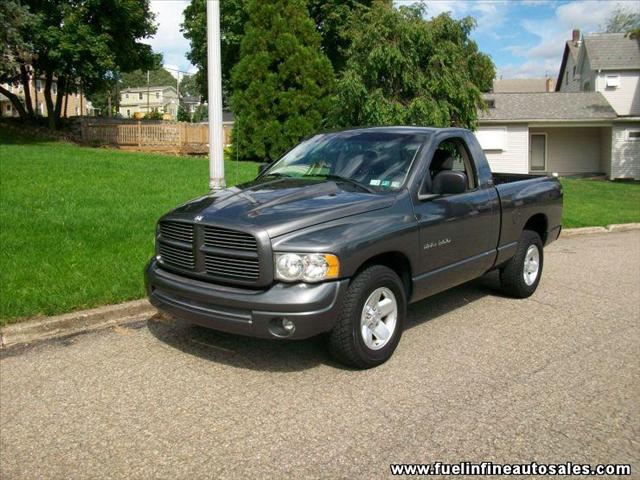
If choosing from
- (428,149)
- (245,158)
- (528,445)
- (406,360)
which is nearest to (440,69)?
(245,158)

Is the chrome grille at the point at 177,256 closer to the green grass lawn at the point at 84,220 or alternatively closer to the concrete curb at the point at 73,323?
the concrete curb at the point at 73,323

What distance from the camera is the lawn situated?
583cm

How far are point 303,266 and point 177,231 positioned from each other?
1.17m

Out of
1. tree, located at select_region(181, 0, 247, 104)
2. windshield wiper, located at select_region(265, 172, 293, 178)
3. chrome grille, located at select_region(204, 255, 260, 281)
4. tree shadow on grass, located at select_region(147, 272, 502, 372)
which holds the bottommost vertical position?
tree shadow on grass, located at select_region(147, 272, 502, 372)

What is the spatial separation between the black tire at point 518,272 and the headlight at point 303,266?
123 inches

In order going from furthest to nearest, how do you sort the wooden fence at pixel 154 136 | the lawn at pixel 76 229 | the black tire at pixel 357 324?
the wooden fence at pixel 154 136
the lawn at pixel 76 229
the black tire at pixel 357 324

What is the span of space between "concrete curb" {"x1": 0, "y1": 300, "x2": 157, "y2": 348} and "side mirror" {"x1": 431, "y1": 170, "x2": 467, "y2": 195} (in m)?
2.99

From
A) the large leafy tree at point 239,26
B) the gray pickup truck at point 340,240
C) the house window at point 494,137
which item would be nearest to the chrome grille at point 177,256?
the gray pickup truck at point 340,240

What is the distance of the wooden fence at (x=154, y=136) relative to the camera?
91.1ft

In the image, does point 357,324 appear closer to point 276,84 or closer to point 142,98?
point 276,84

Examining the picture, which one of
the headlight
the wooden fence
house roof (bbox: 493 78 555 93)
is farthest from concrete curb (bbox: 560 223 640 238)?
house roof (bbox: 493 78 555 93)

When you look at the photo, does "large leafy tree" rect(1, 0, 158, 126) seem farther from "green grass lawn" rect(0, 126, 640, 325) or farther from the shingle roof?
the shingle roof

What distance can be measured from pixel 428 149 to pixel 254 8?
65.0ft

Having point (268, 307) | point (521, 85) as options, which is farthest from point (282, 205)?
point (521, 85)
